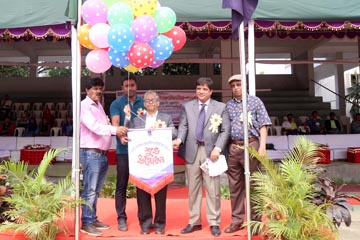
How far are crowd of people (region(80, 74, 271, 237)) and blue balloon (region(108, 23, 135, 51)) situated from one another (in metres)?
0.61

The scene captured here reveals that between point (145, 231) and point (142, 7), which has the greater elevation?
point (142, 7)

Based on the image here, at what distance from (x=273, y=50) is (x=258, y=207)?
16.0m

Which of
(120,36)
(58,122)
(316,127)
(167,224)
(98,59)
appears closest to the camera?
(120,36)

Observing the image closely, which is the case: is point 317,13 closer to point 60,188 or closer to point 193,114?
point 193,114

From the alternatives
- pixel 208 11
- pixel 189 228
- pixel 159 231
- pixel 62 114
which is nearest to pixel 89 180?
pixel 159 231

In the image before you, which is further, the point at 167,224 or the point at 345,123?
the point at 345,123

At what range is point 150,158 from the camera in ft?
13.6

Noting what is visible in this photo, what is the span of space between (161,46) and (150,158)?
1.23m

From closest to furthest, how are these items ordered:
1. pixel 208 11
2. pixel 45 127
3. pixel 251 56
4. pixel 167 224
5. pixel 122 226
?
pixel 122 226
pixel 167 224
pixel 251 56
pixel 208 11
pixel 45 127

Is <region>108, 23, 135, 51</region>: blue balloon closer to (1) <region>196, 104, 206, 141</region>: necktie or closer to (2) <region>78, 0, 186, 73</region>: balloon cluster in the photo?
(2) <region>78, 0, 186, 73</region>: balloon cluster

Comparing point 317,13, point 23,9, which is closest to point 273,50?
point 317,13

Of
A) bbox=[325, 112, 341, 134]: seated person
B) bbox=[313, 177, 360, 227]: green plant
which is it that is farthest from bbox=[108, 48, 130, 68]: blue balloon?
bbox=[325, 112, 341, 134]: seated person

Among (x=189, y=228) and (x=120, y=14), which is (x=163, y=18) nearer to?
(x=120, y=14)

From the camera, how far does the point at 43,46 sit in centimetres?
1689
